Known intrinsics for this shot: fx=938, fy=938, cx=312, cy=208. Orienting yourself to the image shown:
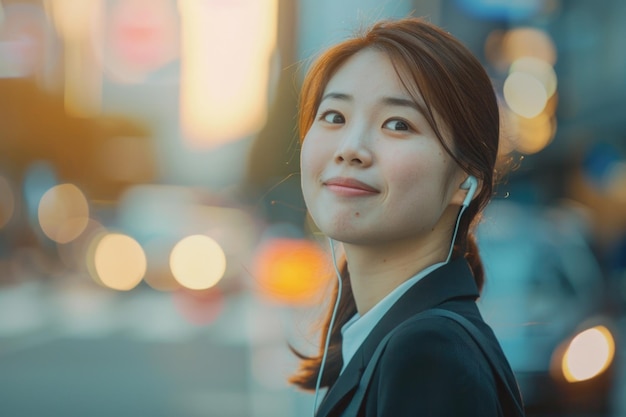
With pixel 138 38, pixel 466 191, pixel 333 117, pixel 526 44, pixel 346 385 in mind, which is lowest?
pixel 138 38

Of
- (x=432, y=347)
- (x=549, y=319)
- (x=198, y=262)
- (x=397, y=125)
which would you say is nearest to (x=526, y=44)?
(x=198, y=262)

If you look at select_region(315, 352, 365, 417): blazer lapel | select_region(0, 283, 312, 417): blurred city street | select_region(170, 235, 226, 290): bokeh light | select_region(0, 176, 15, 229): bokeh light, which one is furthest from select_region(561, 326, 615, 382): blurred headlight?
select_region(0, 176, 15, 229): bokeh light

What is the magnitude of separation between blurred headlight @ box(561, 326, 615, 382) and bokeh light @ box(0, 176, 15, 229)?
26409mm

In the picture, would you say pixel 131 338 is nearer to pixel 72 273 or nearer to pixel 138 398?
pixel 138 398

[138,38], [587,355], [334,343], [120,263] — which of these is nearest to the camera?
[334,343]

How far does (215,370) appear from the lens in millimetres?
10023

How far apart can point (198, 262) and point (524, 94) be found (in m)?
6.78

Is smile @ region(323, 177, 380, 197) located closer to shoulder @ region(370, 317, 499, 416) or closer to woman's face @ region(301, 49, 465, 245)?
woman's face @ region(301, 49, 465, 245)

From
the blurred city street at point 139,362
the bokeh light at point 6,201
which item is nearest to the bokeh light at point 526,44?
the blurred city street at point 139,362

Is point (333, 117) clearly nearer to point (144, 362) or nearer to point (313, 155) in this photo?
point (313, 155)

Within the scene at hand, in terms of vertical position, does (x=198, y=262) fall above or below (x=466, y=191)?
below

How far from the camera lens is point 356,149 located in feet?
4.91

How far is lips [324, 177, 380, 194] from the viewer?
4.94 ft

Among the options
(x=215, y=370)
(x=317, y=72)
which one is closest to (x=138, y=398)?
(x=215, y=370)
